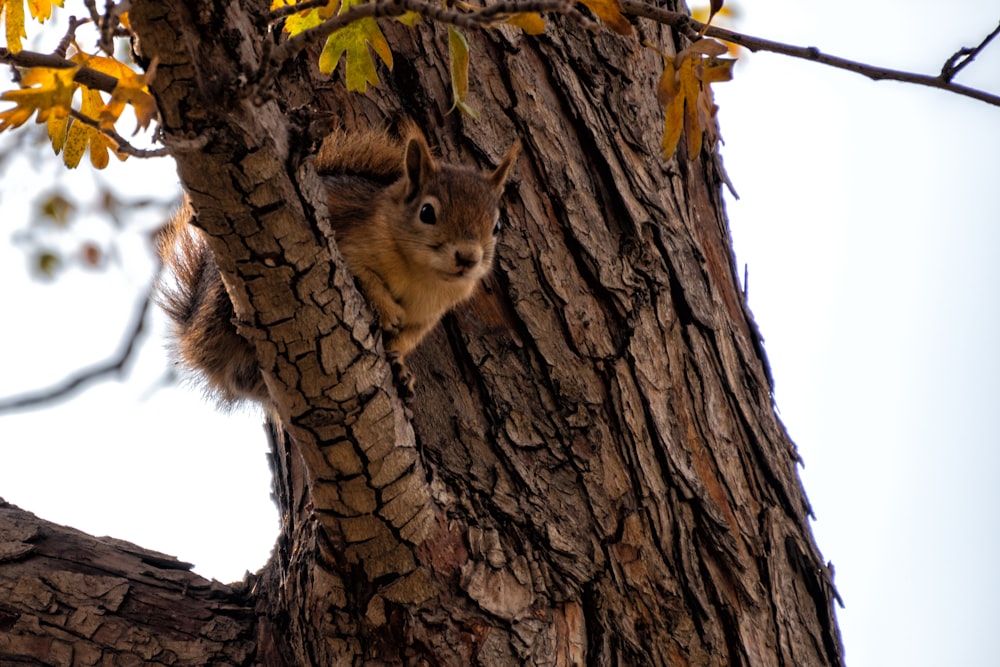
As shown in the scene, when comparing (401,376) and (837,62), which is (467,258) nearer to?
(401,376)

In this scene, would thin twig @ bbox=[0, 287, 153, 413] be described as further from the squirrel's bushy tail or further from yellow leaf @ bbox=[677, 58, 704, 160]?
yellow leaf @ bbox=[677, 58, 704, 160]

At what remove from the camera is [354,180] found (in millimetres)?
3502

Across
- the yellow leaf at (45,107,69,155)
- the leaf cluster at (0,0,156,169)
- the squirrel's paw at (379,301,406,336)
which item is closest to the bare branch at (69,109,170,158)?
the leaf cluster at (0,0,156,169)

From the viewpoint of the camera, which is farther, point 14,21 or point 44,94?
point 14,21

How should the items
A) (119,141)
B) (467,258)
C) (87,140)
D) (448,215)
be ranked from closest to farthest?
(119,141) < (87,140) < (467,258) < (448,215)

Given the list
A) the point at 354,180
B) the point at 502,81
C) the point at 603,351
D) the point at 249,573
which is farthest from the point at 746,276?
the point at 249,573

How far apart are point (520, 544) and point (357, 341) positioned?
783 mm

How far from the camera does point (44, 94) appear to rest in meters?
1.72

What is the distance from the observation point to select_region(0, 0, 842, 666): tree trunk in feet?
7.93

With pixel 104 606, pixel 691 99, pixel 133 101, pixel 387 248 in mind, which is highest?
pixel 387 248

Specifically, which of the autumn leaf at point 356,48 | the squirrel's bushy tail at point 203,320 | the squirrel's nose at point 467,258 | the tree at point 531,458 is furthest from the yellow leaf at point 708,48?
the squirrel's bushy tail at point 203,320

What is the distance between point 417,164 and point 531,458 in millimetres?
1047

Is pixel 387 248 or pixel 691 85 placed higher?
pixel 387 248

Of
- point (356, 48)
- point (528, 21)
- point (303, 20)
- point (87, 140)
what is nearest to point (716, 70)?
point (528, 21)
